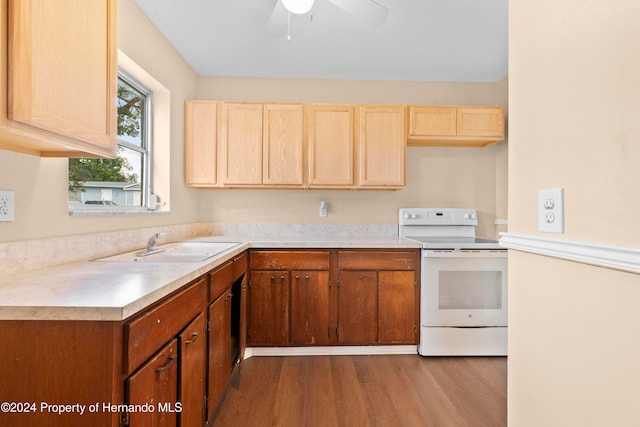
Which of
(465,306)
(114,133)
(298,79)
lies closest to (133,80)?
(114,133)

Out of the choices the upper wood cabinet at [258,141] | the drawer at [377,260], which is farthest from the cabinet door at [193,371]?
the upper wood cabinet at [258,141]

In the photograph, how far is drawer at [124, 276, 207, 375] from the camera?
0.88 metres

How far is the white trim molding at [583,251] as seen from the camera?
58cm

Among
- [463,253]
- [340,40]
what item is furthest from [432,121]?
[463,253]

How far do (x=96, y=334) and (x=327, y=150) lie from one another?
2330 millimetres

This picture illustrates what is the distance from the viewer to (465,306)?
99.8 inches

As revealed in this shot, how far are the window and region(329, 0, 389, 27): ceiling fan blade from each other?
1586 millimetres

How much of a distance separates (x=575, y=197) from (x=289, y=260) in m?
2.06

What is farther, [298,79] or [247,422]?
[298,79]

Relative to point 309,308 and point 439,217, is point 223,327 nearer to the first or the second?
point 309,308

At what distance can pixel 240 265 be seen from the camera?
222cm

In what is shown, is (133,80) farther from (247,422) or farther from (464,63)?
(464,63)

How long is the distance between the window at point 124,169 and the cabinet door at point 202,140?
1.24ft

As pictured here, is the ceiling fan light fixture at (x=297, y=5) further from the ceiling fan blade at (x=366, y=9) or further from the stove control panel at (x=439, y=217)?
the stove control panel at (x=439, y=217)
